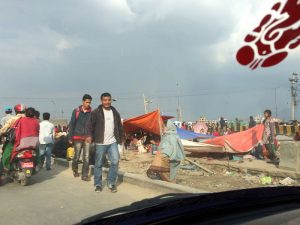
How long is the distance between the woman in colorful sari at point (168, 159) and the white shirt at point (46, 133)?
3874mm

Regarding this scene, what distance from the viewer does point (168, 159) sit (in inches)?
348

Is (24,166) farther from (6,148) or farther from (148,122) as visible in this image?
(148,122)

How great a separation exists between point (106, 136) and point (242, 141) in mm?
7868

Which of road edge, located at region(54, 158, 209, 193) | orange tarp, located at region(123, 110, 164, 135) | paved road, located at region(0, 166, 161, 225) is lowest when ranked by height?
paved road, located at region(0, 166, 161, 225)

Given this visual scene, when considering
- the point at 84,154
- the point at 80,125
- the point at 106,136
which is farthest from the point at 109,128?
the point at 80,125

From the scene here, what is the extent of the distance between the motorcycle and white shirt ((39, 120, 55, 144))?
9.27 feet

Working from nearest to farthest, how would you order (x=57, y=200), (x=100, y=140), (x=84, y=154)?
(x=57, y=200)
(x=100, y=140)
(x=84, y=154)

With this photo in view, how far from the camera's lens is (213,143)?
15.1 metres

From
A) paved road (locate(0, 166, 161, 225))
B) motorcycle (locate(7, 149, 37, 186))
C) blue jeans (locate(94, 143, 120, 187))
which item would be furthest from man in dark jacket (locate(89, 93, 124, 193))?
motorcycle (locate(7, 149, 37, 186))

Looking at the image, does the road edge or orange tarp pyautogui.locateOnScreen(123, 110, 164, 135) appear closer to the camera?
the road edge

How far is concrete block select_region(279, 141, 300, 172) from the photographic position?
1084cm

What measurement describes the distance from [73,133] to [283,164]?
201 inches

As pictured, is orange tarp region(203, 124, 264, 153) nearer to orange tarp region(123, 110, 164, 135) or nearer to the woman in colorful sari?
orange tarp region(123, 110, 164, 135)

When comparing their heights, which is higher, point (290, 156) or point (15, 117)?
point (15, 117)
